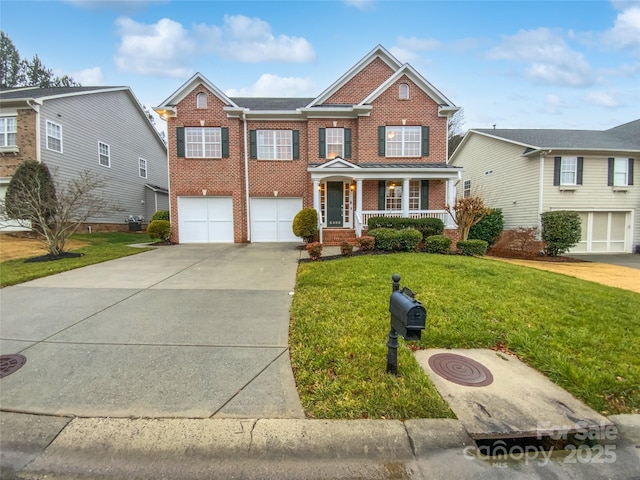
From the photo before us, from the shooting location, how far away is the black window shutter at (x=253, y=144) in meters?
13.8

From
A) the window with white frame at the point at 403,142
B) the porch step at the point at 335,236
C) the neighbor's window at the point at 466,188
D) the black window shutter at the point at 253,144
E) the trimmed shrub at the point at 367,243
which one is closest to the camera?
the trimmed shrub at the point at 367,243

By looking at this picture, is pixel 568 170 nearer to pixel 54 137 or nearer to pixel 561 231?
pixel 561 231

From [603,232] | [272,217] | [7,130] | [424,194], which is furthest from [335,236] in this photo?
[7,130]

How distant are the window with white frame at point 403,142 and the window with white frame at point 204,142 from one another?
26.4 ft

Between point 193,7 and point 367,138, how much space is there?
9.32m

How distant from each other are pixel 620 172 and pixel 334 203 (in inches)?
560

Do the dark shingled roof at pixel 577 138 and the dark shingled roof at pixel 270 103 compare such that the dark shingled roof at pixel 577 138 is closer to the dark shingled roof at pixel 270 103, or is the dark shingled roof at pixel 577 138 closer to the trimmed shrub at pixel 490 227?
the trimmed shrub at pixel 490 227

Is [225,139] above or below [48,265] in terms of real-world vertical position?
above

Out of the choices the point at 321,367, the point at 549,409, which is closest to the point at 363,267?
the point at 321,367

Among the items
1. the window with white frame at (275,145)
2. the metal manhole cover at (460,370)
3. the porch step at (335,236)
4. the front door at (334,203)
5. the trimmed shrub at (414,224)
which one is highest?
the window with white frame at (275,145)

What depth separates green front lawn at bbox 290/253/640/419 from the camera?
2547mm

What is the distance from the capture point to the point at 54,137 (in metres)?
14.6

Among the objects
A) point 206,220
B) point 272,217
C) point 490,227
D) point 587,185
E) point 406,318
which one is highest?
point 587,185

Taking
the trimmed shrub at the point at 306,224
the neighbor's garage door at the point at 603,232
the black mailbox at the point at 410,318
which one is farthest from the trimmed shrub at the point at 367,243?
the neighbor's garage door at the point at 603,232
